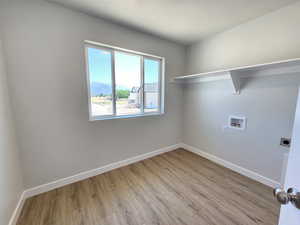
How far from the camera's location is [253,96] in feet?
6.38

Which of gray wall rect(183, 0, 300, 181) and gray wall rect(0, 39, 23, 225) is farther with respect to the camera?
gray wall rect(183, 0, 300, 181)

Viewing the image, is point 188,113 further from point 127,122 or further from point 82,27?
point 82,27

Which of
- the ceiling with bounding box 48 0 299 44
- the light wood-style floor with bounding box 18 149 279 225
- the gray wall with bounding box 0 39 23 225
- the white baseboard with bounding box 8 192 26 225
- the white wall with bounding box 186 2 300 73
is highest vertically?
the ceiling with bounding box 48 0 299 44

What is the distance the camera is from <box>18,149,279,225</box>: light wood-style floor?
136 cm

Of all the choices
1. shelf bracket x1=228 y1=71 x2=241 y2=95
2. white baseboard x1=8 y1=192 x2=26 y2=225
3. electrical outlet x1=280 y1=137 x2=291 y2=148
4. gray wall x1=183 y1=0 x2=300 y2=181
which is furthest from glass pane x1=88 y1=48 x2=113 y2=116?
electrical outlet x1=280 y1=137 x2=291 y2=148

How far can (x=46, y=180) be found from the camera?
1.72m

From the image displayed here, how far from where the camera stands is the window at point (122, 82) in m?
2.02

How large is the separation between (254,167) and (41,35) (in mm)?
3498

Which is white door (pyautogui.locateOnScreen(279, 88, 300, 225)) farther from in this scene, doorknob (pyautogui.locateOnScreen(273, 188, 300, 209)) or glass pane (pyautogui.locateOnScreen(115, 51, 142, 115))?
glass pane (pyautogui.locateOnScreen(115, 51, 142, 115))

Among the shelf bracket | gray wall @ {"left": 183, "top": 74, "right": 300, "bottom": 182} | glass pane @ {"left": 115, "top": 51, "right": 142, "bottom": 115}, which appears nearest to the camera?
gray wall @ {"left": 183, "top": 74, "right": 300, "bottom": 182}

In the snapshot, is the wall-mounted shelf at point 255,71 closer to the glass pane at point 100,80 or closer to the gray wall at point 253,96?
the gray wall at point 253,96

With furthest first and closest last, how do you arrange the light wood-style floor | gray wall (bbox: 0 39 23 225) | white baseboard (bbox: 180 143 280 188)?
white baseboard (bbox: 180 143 280 188) < the light wood-style floor < gray wall (bbox: 0 39 23 225)

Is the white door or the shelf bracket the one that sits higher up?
the shelf bracket

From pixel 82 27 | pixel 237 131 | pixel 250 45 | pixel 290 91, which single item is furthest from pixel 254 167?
pixel 82 27
